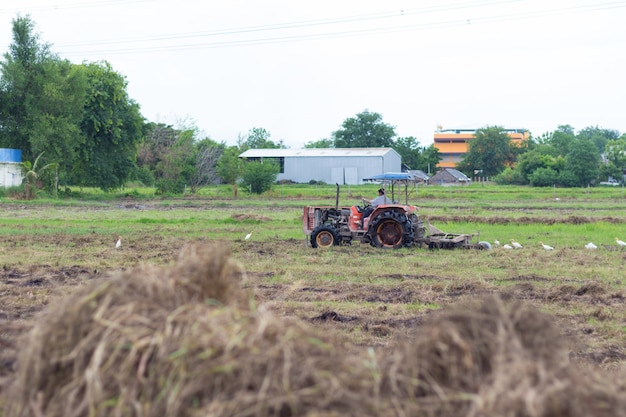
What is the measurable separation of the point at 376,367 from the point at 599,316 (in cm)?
769

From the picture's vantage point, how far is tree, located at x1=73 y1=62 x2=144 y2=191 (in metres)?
51.4

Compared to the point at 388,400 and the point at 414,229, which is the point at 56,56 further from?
the point at 388,400

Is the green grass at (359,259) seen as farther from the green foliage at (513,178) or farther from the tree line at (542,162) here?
the green foliage at (513,178)

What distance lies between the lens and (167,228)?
2472 centimetres

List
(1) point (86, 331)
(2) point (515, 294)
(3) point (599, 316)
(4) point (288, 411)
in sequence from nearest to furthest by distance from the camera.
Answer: (4) point (288, 411) → (1) point (86, 331) → (3) point (599, 316) → (2) point (515, 294)

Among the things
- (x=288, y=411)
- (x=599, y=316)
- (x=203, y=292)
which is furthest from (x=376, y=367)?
(x=599, y=316)

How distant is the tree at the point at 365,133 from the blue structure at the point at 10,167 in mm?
56738

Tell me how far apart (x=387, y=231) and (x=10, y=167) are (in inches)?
1510

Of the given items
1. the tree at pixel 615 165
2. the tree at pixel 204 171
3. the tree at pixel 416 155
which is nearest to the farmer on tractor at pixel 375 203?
the tree at pixel 204 171

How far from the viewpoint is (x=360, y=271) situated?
47.5 feet

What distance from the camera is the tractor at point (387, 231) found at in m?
18.4

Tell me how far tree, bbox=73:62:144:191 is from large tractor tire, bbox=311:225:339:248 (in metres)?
35.2

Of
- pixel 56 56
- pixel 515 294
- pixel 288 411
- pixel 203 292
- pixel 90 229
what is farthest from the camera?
pixel 56 56

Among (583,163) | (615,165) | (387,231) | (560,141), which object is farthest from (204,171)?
(560,141)
